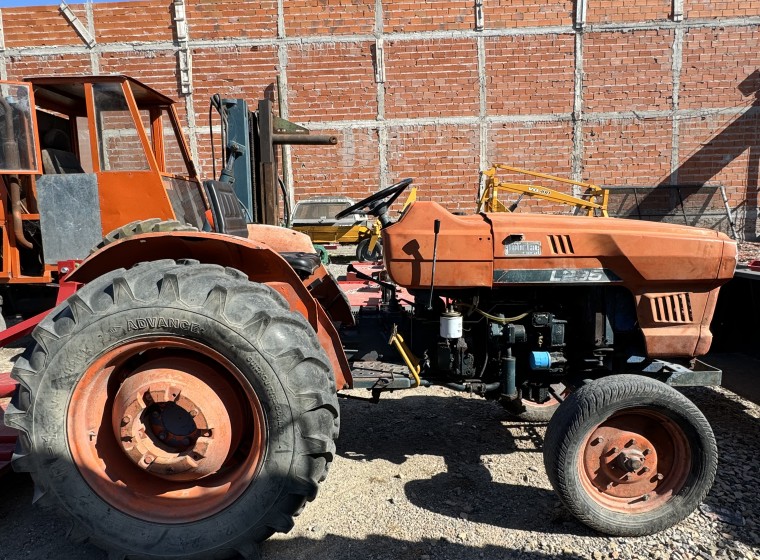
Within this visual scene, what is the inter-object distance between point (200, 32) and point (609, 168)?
9.60 metres

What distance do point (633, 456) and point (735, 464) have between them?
1.08 metres

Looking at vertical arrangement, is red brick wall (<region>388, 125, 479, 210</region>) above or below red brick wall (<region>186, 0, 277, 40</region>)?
below

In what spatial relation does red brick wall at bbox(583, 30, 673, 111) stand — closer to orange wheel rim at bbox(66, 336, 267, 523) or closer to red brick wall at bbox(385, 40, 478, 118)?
red brick wall at bbox(385, 40, 478, 118)

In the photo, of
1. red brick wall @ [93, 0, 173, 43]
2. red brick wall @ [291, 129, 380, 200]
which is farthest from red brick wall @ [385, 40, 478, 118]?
red brick wall @ [93, 0, 173, 43]

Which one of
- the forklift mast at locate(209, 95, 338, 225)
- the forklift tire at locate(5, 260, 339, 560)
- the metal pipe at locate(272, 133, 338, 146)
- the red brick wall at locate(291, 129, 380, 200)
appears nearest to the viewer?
the forklift tire at locate(5, 260, 339, 560)

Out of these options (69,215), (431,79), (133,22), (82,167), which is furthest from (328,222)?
(69,215)

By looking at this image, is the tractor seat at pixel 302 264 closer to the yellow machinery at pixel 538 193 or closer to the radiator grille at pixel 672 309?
the radiator grille at pixel 672 309

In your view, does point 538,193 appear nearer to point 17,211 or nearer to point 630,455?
point 630,455

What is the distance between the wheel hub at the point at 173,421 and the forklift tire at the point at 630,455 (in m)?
1.47

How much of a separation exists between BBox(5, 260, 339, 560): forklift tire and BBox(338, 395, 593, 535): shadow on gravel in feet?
3.05

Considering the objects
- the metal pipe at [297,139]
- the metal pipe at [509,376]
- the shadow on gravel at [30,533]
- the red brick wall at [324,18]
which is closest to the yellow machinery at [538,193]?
the red brick wall at [324,18]

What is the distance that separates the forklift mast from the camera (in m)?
4.39

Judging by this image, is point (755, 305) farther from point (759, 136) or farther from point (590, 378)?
point (759, 136)

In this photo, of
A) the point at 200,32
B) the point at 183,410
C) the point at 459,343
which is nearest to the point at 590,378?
the point at 459,343
